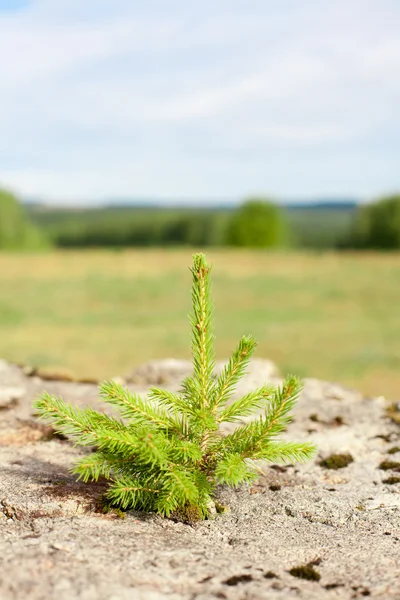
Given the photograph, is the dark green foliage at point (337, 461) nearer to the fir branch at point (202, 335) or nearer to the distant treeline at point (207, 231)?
the fir branch at point (202, 335)

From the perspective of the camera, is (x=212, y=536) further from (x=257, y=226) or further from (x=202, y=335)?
(x=257, y=226)

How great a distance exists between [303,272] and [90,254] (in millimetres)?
12127

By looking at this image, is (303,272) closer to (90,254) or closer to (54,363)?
(90,254)

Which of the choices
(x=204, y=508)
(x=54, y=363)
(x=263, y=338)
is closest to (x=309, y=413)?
(x=204, y=508)

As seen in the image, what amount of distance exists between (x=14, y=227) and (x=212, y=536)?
80.5m

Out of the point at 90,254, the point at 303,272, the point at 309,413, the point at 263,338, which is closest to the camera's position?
the point at 309,413

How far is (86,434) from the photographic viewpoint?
2.99 metres

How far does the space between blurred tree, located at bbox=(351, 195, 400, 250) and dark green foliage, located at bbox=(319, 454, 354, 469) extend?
7193 centimetres

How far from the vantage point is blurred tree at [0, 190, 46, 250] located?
3061 inches

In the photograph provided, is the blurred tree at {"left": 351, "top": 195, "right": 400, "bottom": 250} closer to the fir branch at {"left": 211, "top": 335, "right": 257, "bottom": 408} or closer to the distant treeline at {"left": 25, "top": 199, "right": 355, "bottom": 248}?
the distant treeline at {"left": 25, "top": 199, "right": 355, "bottom": 248}

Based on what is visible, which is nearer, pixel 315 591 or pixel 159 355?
pixel 315 591

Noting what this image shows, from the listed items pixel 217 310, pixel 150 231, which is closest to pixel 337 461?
pixel 217 310

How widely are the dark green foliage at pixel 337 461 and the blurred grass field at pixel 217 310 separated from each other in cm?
814

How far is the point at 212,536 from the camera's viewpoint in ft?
9.50
